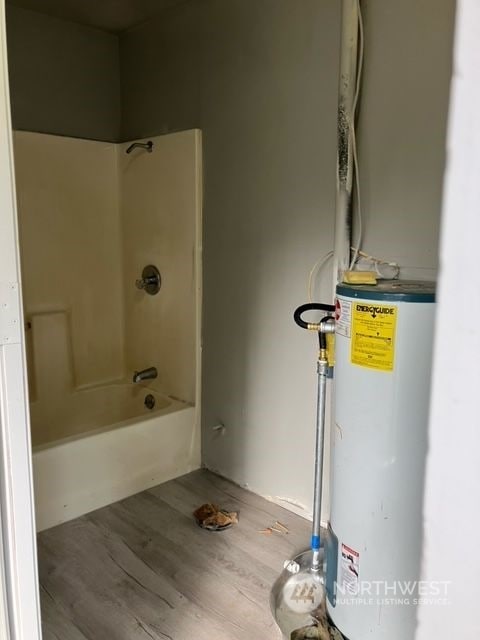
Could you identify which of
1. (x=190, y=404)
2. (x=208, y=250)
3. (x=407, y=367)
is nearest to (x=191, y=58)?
(x=208, y=250)

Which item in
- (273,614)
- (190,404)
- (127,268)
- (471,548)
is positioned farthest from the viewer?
(127,268)

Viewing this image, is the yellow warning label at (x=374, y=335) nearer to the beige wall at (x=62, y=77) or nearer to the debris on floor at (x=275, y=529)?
the debris on floor at (x=275, y=529)

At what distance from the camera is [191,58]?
2.33 meters

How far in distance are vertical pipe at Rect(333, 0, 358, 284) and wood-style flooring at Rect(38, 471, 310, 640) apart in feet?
3.72

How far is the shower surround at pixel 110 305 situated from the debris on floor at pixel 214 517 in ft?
1.18

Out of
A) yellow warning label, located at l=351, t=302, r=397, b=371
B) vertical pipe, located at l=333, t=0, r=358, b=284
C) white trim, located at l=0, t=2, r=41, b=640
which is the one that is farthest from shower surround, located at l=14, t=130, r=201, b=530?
yellow warning label, located at l=351, t=302, r=397, b=371

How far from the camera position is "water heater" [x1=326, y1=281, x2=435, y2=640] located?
123 cm


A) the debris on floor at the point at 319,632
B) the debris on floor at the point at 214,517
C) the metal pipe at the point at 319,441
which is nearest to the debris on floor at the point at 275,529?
the debris on floor at the point at 214,517

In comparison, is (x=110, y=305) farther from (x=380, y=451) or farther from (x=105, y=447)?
(x=380, y=451)

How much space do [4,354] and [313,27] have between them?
1642 mm

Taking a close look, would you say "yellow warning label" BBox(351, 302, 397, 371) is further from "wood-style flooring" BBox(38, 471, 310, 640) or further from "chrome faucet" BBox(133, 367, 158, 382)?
"chrome faucet" BBox(133, 367, 158, 382)

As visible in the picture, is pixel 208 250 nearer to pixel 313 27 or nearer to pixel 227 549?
pixel 313 27

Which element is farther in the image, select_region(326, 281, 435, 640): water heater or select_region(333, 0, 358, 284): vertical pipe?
select_region(333, 0, 358, 284): vertical pipe

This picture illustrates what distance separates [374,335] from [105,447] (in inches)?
56.5
